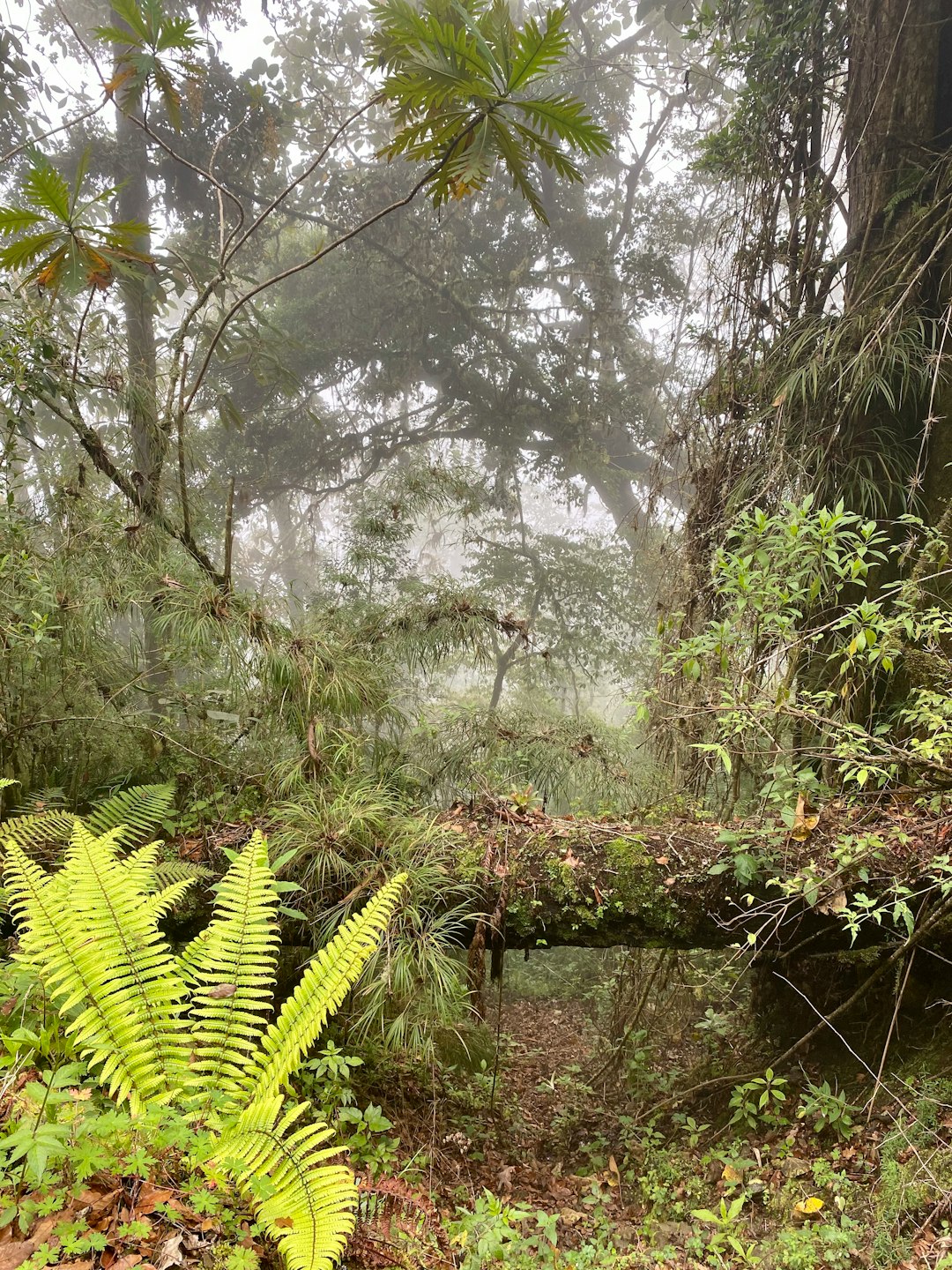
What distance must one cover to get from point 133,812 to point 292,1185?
180 cm

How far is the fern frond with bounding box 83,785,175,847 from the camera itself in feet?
8.83

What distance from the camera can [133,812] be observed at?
2.78 metres

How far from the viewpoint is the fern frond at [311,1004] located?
5.37 feet

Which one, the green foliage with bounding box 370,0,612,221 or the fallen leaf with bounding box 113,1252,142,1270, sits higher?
the green foliage with bounding box 370,0,612,221

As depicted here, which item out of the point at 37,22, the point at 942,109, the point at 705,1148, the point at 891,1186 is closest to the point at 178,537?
the point at 705,1148

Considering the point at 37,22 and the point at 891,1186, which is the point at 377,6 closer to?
the point at 891,1186

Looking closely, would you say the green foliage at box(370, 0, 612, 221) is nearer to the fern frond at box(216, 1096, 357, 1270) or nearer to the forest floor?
the fern frond at box(216, 1096, 357, 1270)

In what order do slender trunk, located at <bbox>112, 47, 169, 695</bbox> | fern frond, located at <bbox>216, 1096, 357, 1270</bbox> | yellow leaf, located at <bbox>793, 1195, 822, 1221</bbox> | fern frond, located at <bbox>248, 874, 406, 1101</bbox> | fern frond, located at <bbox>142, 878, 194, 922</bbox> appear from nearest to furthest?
1. fern frond, located at <bbox>216, 1096, 357, 1270</bbox>
2. fern frond, located at <bbox>248, 874, 406, 1101</bbox>
3. fern frond, located at <bbox>142, 878, 194, 922</bbox>
4. yellow leaf, located at <bbox>793, 1195, 822, 1221</bbox>
5. slender trunk, located at <bbox>112, 47, 169, 695</bbox>

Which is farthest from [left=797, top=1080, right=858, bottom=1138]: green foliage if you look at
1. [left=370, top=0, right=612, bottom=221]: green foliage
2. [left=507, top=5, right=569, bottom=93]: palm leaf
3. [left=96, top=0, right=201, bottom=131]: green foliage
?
[left=96, top=0, right=201, bottom=131]: green foliage

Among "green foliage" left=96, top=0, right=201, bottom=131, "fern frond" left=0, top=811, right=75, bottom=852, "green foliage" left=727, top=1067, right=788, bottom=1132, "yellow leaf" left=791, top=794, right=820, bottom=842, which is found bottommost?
"green foliage" left=727, top=1067, right=788, bottom=1132

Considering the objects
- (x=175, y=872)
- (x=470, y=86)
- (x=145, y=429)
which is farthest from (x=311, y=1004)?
(x=145, y=429)

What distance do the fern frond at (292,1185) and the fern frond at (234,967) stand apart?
17cm

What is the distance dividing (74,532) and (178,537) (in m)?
0.50

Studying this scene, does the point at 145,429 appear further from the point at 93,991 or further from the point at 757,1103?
the point at 757,1103
